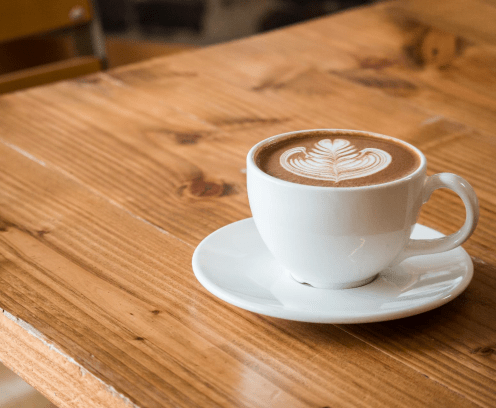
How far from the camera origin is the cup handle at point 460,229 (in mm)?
410

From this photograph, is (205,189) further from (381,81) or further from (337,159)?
(381,81)

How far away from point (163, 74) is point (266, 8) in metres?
1.66

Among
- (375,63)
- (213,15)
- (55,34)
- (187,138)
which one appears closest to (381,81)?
(375,63)

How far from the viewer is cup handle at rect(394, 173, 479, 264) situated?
1.34ft

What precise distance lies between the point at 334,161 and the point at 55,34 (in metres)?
1.22


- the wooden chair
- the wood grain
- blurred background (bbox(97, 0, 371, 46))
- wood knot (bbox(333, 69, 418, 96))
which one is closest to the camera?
the wood grain

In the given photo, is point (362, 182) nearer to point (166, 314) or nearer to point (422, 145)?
point (166, 314)

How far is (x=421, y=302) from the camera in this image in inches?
15.2

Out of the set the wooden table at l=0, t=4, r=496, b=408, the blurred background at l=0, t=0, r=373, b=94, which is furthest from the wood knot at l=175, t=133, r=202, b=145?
the blurred background at l=0, t=0, r=373, b=94

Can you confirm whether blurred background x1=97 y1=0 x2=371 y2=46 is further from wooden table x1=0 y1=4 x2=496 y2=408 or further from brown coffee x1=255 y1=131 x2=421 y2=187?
brown coffee x1=255 y1=131 x2=421 y2=187

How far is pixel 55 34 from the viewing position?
1.48 meters

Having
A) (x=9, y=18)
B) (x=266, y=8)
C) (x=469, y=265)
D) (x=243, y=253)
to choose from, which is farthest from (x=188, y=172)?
(x=266, y=8)

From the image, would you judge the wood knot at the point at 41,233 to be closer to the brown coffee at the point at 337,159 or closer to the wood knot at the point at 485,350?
the brown coffee at the point at 337,159

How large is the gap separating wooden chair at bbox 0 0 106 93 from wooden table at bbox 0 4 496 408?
0.54 meters
